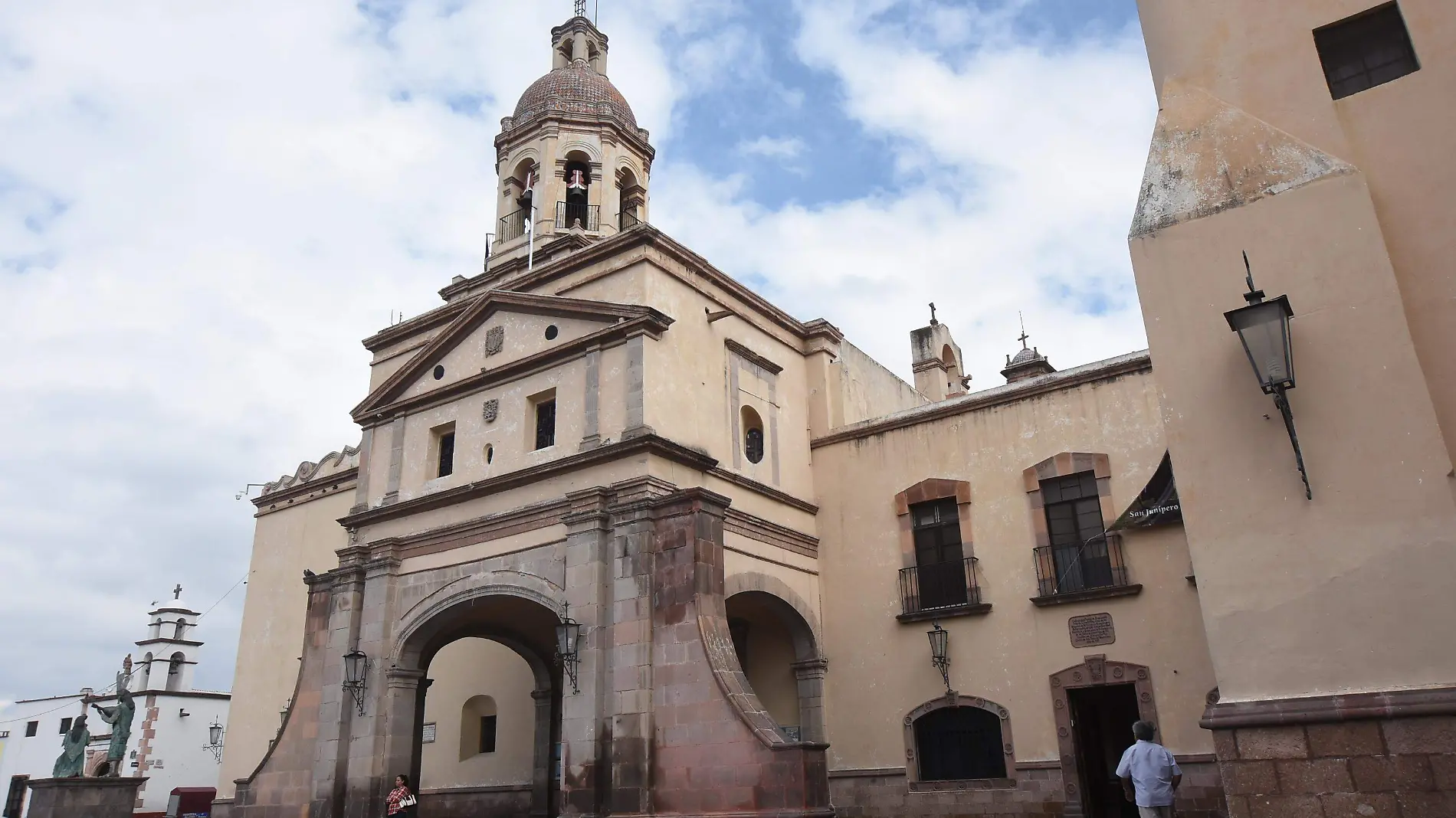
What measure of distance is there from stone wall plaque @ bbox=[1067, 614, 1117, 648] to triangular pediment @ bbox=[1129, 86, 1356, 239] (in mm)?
9269

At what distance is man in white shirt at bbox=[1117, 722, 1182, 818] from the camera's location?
8656 mm

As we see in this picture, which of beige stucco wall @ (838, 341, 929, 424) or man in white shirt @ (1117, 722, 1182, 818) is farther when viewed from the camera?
beige stucco wall @ (838, 341, 929, 424)

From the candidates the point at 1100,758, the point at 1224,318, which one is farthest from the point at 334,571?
the point at 1224,318

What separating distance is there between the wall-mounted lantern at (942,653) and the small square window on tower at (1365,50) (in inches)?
427

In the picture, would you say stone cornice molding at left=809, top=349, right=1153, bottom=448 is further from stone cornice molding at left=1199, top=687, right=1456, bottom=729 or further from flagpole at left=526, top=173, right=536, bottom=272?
stone cornice molding at left=1199, top=687, right=1456, bottom=729

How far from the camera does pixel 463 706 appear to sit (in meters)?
21.2

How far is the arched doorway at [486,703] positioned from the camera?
17.3 m

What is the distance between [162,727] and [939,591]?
29779 millimetres

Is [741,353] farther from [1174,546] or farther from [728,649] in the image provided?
[1174,546]

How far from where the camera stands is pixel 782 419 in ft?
62.3

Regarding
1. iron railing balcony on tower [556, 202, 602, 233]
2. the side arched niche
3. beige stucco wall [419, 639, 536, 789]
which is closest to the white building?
beige stucco wall [419, 639, 536, 789]

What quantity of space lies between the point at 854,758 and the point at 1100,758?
166 inches

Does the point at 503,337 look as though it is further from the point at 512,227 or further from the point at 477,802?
the point at 477,802

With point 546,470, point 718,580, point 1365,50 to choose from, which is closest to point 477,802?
point 546,470
